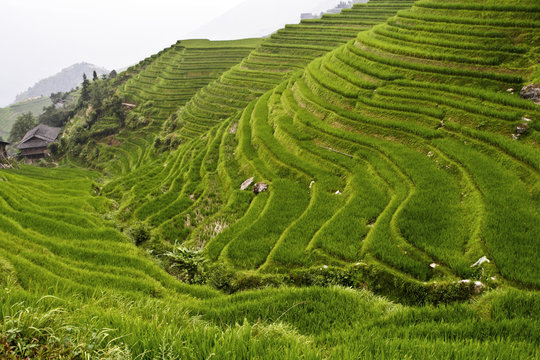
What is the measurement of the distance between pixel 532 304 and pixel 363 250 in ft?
12.4

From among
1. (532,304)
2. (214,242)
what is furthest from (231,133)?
(532,304)

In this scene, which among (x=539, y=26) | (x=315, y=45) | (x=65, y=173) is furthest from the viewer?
(x=315, y=45)

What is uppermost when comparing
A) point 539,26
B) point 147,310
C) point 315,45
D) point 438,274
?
point 315,45

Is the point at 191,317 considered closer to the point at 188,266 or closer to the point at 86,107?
the point at 188,266

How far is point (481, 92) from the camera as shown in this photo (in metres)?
11.4

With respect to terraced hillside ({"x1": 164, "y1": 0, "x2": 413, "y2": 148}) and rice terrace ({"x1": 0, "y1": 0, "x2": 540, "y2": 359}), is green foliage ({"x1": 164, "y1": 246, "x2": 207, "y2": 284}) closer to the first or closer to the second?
rice terrace ({"x1": 0, "y1": 0, "x2": 540, "y2": 359})

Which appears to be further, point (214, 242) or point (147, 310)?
point (214, 242)

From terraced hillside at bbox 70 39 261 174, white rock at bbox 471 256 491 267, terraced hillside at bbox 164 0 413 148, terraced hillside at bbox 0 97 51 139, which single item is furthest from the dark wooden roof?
terraced hillside at bbox 0 97 51 139

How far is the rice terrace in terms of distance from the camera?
2883 mm

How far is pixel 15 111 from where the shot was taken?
381 feet

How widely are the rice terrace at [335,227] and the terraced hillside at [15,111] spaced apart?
111171mm

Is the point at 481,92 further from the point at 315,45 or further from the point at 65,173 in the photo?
the point at 65,173

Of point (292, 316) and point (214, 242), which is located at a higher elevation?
point (292, 316)

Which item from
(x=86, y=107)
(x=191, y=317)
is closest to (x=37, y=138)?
(x=86, y=107)
